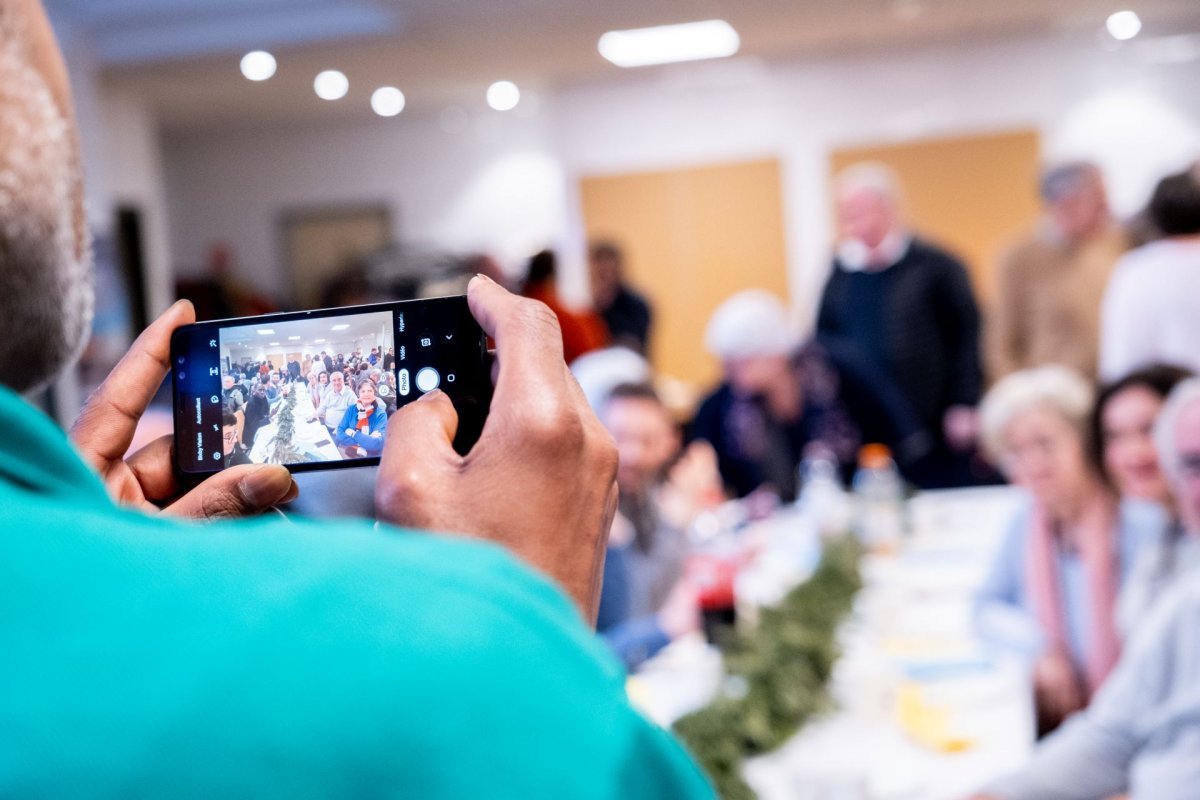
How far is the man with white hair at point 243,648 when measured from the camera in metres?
0.33

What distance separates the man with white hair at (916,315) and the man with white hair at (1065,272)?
180 mm

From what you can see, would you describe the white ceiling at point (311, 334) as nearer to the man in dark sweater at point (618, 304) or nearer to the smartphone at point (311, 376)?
the smartphone at point (311, 376)

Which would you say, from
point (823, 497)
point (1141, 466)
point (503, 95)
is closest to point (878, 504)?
point (823, 497)

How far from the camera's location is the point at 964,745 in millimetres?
2176

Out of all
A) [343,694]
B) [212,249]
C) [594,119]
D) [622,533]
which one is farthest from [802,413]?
[212,249]

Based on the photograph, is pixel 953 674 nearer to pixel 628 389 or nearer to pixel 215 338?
pixel 628 389

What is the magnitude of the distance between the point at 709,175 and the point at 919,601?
5988mm

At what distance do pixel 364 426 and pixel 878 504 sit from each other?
327cm

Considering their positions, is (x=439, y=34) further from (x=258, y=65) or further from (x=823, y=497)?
(x=823, y=497)

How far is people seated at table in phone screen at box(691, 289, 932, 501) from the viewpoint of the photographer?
4434 mm

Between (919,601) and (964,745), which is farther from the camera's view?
(919,601)

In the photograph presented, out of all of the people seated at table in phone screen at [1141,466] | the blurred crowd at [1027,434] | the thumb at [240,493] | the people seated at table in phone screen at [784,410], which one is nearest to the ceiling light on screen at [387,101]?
the blurred crowd at [1027,434]

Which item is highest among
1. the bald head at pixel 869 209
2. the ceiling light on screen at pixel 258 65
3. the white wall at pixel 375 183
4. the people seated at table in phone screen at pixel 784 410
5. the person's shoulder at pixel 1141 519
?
the ceiling light on screen at pixel 258 65

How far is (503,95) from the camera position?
8.82m
